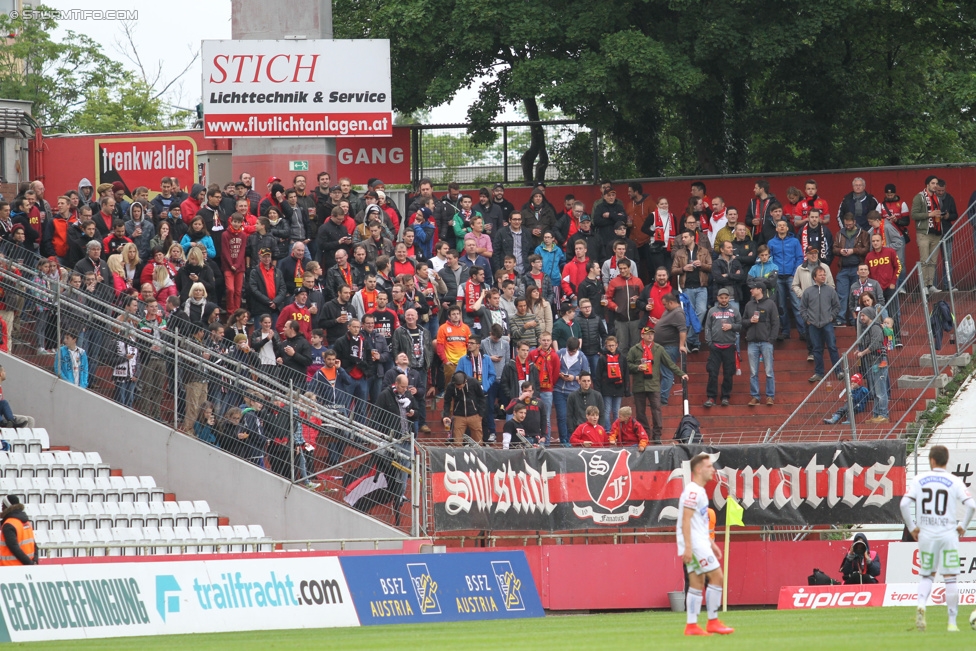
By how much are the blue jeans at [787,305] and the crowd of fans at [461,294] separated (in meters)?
0.05

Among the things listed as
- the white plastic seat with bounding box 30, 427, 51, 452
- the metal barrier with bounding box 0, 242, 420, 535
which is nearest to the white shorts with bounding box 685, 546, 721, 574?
the metal barrier with bounding box 0, 242, 420, 535

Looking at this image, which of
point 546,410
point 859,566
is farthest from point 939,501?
point 546,410

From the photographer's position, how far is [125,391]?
21.4 metres

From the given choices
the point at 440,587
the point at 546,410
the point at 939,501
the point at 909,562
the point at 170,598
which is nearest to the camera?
the point at 939,501

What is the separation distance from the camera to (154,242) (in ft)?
73.9

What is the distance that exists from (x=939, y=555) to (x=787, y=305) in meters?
11.6

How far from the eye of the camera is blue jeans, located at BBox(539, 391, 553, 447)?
22.5 meters

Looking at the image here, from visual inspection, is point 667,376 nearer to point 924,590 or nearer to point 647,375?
point 647,375

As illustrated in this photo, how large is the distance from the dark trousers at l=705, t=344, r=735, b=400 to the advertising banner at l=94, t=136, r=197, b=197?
14361 millimetres

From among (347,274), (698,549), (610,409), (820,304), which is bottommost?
(610,409)

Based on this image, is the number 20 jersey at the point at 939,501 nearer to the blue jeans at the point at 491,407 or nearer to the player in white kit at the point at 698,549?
the player in white kit at the point at 698,549

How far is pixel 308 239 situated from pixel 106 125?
119 feet

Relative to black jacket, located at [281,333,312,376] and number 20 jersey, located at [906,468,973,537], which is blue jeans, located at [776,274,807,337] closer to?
black jacket, located at [281,333,312,376]

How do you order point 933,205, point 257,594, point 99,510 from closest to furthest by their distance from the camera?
point 257,594, point 99,510, point 933,205
